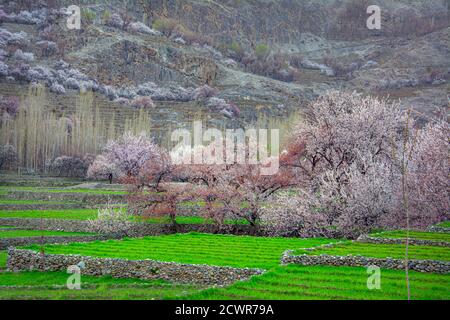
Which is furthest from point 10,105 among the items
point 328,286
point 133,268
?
point 328,286

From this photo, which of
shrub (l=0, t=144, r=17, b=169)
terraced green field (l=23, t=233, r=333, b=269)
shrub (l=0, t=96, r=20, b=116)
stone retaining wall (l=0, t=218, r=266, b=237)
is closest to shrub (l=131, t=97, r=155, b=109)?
shrub (l=0, t=96, r=20, b=116)

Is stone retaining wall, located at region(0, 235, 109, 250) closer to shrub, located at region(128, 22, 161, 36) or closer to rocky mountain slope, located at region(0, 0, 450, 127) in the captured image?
rocky mountain slope, located at region(0, 0, 450, 127)

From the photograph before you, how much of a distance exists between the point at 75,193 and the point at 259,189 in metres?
21.2

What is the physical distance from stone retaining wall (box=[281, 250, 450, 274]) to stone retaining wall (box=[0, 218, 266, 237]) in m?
20.9

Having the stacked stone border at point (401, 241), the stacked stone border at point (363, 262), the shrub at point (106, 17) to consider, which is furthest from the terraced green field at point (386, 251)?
the shrub at point (106, 17)

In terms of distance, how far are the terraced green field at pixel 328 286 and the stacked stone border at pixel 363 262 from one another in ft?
1.24

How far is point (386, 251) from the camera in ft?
80.3

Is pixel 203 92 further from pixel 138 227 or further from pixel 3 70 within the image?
pixel 138 227

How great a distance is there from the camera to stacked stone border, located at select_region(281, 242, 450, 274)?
20.5 m

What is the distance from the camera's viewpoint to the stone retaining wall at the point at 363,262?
20484 millimetres

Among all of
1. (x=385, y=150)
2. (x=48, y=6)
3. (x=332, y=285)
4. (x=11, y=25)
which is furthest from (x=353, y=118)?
(x=48, y=6)

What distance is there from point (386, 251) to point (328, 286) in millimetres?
6829

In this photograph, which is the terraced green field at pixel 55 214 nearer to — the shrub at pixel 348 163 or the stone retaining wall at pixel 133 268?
the stone retaining wall at pixel 133 268

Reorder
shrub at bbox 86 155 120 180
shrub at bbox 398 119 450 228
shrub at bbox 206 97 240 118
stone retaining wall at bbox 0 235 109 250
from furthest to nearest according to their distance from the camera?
shrub at bbox 206 97 240 118, shrub at bbox 86 155 120 180, stone retaining wall at bbox 0 235 109 250, shrub at bbox 398 119 450 228
